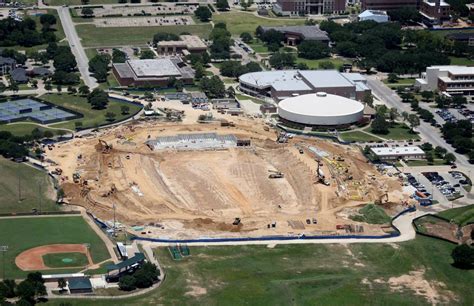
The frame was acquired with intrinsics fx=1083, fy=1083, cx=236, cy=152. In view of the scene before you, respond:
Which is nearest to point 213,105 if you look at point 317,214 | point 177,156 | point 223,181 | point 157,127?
point 157,127

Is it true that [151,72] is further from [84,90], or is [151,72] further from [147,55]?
[84,90]

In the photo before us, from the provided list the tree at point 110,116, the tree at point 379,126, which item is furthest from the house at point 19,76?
the tree at point 379,126

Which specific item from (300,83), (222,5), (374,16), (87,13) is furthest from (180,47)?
(374,16)

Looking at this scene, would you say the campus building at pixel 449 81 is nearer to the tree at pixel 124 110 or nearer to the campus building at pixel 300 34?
the campus building at pixel 300 34

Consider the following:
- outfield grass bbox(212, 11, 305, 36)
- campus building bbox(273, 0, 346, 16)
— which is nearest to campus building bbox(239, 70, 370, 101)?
outfield grass bbox(212, 11, 305, 36)

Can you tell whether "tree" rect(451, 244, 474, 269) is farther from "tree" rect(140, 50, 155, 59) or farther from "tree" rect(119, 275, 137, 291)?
"tree" rect(140, 50, 155, 59)

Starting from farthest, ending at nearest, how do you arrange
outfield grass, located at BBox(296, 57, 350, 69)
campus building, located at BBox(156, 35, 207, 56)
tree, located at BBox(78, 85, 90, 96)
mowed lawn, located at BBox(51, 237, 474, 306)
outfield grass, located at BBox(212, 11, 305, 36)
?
1. outfield grass, located at BBox(212, 11, 305, 36)
2. campus building, located at BBox(156, 35, 207, 56)
3. outfield grass, located at BBox(296, 57, 350, 69)
4. tree, located at BBox(78, 85, 90, 96)
5. mowed lawn, located at BBox(51, 237, 474, 306)
